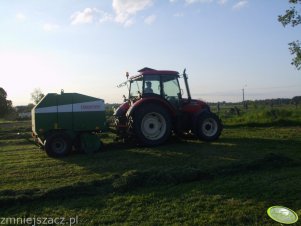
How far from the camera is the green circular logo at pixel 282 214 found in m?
5.06

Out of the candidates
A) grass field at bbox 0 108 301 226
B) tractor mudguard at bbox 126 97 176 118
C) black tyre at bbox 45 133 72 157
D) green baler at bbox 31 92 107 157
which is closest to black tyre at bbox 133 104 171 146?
tractor mudguard at bbox 126 97 176 118

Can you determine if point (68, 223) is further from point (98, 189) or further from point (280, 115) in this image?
point (280, 115)

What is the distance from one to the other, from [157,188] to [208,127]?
6848mm

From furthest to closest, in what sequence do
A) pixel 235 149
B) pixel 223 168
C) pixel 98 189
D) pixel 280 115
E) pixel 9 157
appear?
pixel 280 115
pixel 9 157
pixel 235 149
pixel 223 168
pixel 98 189

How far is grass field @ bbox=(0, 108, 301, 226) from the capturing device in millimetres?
5762

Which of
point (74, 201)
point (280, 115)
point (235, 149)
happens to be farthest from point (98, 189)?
point (280, 115)

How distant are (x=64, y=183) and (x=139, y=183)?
1.54 metres

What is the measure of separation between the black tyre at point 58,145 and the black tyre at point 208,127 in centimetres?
420

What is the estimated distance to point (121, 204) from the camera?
20.6ft

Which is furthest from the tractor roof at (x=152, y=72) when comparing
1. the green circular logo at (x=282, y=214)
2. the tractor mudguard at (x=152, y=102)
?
the green circular logo at (x=282, y=214)

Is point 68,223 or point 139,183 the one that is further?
point 139,183

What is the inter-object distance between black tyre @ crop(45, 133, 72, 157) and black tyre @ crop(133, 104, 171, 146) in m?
2.07

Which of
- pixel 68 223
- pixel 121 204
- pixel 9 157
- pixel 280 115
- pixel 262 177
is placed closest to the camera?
pixel 68 223

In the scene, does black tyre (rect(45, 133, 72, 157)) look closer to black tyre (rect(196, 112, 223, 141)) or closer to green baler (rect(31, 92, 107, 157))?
green baler (rect(31, 92, 107, 157))
